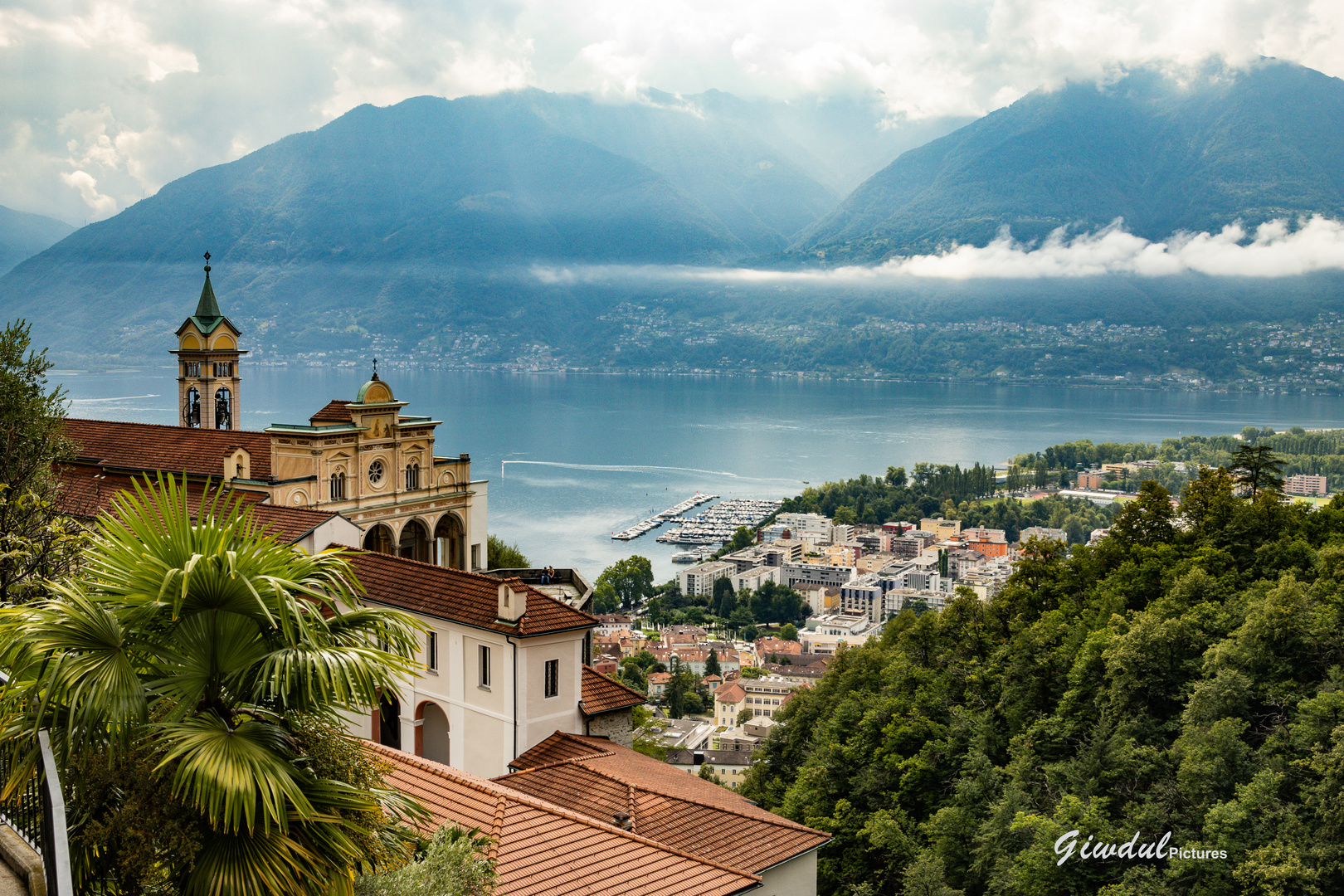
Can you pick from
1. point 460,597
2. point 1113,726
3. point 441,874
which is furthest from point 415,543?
point 441,874

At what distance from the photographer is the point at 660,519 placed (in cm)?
8844

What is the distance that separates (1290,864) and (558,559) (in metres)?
58.2

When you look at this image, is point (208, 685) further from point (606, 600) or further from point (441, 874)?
point (606, 600)

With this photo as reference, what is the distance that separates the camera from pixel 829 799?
22.1 meters

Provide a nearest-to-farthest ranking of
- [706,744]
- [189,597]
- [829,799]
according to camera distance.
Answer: [189,597] < [829,799] < [706,744]

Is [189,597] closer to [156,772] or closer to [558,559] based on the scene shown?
[156,772]

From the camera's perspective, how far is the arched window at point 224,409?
2683cm

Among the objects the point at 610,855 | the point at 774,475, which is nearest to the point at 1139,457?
the point at 774,475

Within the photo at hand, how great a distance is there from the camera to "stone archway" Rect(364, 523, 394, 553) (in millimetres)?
21516

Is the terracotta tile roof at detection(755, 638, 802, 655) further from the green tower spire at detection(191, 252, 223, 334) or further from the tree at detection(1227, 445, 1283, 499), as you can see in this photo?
the green tower spire at detection(191, 252, 223, 334)

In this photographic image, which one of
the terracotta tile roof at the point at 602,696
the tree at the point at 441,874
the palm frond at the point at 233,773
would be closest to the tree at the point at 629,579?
the terracotta tile roof at the point at 602,696

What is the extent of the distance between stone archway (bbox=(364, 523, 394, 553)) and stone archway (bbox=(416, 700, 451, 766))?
949cm

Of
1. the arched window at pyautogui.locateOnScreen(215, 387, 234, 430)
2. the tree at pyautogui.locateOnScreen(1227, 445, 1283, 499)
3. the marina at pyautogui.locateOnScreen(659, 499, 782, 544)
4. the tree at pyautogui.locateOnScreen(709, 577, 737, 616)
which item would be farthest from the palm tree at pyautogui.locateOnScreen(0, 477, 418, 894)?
the marina at pyautogui.locateOnScreen(659, 499, 782, 544)

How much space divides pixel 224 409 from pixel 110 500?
10.8m
